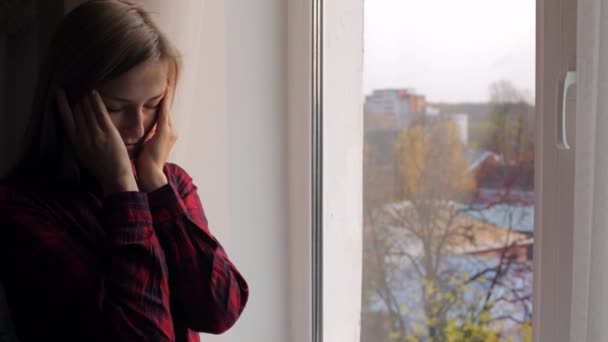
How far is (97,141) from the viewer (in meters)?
0.98

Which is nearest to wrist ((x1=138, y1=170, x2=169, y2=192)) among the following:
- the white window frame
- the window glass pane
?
the white window frame

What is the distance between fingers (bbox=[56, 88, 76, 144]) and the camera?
0.97 meters

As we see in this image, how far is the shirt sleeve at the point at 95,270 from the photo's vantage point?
3.11 ft

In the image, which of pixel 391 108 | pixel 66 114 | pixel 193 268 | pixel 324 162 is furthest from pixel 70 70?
pixel 391 108

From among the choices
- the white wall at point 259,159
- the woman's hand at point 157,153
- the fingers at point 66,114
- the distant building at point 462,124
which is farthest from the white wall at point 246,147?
the distant building at point 462,124

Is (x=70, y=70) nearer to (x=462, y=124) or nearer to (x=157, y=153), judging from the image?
(x=157, y=153)

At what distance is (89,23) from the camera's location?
98cm

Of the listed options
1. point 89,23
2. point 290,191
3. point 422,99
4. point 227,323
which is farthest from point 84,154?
point 422,99

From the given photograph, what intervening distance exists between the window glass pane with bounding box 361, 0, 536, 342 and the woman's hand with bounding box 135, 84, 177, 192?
74 cm

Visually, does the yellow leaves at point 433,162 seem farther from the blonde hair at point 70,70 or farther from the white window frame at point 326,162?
the blonde hair at point 70,70

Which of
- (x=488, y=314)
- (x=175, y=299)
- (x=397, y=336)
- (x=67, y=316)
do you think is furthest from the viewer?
(x=397, y=336)

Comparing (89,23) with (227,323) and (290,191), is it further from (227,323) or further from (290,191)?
(290,191)

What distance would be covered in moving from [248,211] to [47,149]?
59cm

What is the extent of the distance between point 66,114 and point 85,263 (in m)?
0.19
